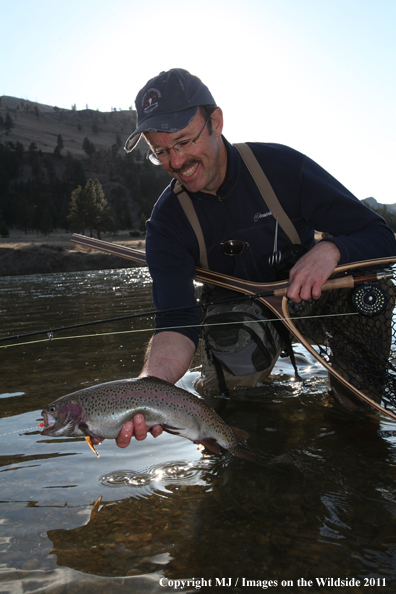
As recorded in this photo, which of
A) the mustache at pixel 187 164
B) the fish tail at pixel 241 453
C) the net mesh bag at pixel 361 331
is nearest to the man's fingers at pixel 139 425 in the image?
the fish tail at pixel 241 453

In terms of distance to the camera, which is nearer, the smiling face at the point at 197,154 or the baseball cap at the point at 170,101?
the baseball cap at the point at 170,101

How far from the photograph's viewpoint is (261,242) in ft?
13.3

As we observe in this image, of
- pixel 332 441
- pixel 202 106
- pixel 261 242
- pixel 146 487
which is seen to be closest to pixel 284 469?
pixel 332 441

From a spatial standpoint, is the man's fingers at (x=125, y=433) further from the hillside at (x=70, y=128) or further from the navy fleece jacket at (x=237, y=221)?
the hillside at (x=70, y=128)

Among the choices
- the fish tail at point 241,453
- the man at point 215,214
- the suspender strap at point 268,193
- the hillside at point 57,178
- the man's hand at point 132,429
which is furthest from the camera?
the hillside at point 57,178

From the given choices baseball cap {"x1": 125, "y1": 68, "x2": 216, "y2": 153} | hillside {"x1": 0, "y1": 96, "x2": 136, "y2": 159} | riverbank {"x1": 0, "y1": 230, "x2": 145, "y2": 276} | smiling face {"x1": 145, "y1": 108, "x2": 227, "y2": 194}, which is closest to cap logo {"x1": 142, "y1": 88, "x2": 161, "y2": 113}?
baseball cap {"x1": 125, "y1": 68, "x2": 216, "y2": 153}

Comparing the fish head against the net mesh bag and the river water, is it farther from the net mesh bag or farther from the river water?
the net mesh bag

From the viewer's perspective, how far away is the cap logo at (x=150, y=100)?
3.46 metres

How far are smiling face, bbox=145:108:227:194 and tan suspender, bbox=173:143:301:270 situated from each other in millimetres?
182

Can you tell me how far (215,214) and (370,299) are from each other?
147 cm

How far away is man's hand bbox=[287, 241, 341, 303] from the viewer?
3.06m

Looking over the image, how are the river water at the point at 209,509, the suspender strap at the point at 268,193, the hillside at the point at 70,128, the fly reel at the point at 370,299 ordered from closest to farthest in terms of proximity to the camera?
the river water at the point at 209,509 → the fly reel at the point at 370,299 → the suspender strap at the point at 268,193 → the hillside at the point at 70,128

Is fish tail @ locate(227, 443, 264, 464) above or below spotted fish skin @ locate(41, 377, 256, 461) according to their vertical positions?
below

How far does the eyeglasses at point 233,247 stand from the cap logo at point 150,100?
1230mm
